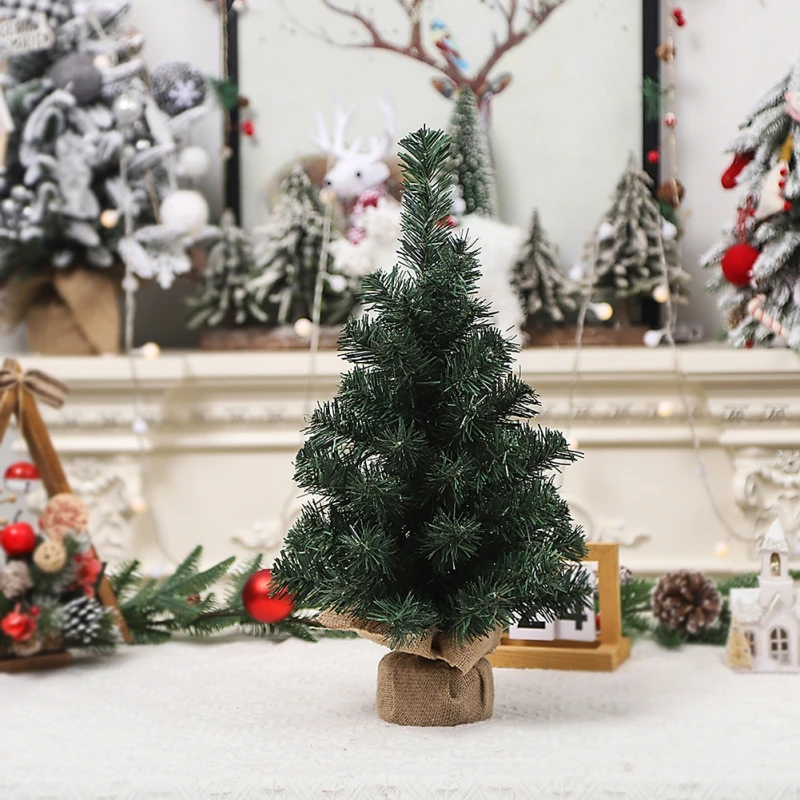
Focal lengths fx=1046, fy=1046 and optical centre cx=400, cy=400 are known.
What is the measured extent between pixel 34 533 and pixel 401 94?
2.83 feet

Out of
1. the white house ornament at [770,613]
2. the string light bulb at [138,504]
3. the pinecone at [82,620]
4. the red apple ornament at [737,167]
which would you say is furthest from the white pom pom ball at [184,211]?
the white house ornament at [770,613]

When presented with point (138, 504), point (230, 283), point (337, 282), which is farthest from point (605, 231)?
point (138, 504)

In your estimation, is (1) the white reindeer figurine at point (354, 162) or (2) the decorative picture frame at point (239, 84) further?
(2) the decorative picture frame at point (239, 84)

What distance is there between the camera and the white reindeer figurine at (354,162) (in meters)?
1.44

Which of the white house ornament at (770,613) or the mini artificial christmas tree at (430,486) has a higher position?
the mini artificial christmas tree at (430,486)

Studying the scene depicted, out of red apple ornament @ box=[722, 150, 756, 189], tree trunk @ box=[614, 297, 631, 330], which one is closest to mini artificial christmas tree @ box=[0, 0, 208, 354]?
tree trunk @ box=[614, 297, 631, 330]

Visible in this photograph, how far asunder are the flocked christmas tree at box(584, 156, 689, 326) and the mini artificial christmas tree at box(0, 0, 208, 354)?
22.0 inches

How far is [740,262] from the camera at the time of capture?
128 centimetres

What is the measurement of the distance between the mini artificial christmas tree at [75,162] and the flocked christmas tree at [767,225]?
0.71 meters

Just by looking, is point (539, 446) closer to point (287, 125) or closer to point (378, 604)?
point (378, 604)

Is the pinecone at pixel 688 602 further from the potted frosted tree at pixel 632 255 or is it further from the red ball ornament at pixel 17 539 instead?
the red ball ornament at pixel 17 539

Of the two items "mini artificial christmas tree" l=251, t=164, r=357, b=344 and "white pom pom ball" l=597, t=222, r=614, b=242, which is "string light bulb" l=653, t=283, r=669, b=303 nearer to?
"white pom pom ball" l=597, t=222, r=614, b=242

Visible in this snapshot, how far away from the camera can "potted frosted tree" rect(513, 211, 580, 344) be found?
142cm

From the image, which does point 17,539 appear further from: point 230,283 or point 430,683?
point 230,283
